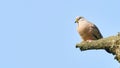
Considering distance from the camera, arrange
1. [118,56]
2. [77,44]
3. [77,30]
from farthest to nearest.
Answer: [77,30], [77,44], [118,56]

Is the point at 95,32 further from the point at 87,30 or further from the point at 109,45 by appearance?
the point at 109,45

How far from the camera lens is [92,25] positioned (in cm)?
1914

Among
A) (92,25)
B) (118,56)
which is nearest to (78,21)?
(92,25)

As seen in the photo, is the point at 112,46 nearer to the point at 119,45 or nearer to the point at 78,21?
the point at 119,45

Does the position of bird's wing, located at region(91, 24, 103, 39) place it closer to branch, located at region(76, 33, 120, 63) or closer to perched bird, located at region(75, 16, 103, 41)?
perched bird, located at region(75, 16, 103, 41)

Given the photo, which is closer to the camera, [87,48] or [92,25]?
[87,48]

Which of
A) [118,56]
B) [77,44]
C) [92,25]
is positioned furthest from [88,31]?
[118,56]

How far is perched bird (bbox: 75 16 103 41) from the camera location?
18688 millimetres

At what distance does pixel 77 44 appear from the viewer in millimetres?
16203

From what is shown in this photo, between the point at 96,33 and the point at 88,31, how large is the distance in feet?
1.42

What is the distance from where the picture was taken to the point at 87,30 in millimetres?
18922

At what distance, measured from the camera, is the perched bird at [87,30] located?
61.3 feet

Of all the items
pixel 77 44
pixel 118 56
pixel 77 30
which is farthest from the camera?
pixel 77 30

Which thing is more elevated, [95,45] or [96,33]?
[96,33]
